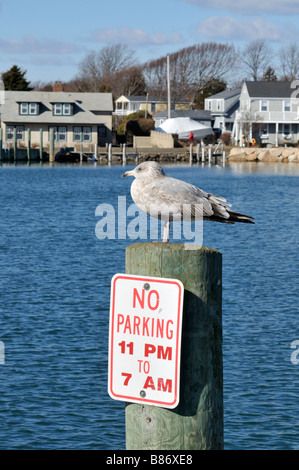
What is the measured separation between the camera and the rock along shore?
8538 cm

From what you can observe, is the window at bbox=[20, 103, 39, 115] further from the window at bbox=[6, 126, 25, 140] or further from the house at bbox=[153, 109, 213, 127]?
the house at bbox=[153, 109, 213, 127]

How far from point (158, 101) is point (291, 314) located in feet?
368

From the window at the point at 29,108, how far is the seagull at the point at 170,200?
85.1 metres

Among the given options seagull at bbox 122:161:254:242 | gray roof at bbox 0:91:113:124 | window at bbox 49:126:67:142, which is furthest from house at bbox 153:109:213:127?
seagull at bbox 122:161:254:242

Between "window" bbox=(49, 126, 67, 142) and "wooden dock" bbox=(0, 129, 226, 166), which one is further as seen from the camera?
"window" bbox=(49, 126, 67, 142)

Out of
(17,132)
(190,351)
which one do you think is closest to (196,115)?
(17,132)

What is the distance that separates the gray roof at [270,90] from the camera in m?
95.1

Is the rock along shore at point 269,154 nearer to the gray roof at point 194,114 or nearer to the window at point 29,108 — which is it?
the gray roof at point 194,114

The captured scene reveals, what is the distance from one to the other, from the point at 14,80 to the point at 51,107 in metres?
18.8

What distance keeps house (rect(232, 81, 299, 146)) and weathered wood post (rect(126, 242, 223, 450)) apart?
292ft

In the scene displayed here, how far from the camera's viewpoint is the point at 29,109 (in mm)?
89438

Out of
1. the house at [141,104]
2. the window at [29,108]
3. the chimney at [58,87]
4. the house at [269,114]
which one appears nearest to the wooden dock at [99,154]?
the window at [29,108]

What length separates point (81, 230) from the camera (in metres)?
35.6
